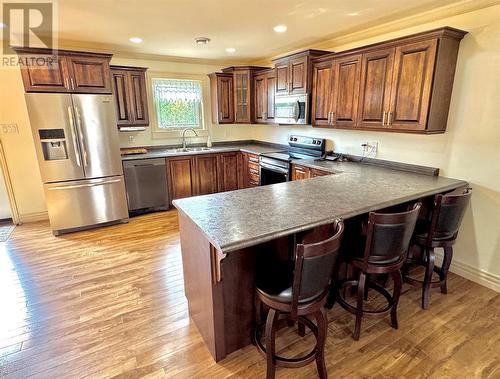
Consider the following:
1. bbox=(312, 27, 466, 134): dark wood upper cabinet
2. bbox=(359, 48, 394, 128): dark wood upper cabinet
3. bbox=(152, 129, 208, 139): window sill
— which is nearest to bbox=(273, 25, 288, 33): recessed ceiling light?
bbox=(312, 27, 466, 134): dark wood upper cabinet

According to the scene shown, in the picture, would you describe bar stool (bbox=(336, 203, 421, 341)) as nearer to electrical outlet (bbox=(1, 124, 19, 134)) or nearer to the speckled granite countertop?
the speckled granite countertop

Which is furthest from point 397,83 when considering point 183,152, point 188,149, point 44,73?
point 44,73

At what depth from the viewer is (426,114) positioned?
2578mm

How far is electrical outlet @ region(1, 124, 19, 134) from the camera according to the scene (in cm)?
401

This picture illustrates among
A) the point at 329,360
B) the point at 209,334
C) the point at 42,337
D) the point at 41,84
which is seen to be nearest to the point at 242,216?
the point at 209,334

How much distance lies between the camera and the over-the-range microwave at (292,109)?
12.7ft

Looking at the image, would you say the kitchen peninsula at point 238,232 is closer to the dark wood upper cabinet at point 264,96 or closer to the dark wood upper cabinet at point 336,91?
the dark wood upper cabinet at point 336,91

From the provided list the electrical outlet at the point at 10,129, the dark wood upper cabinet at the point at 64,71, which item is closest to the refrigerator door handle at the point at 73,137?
the dark wood upper cabinet at the point at 64,71

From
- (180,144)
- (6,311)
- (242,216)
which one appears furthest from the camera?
(180,144)

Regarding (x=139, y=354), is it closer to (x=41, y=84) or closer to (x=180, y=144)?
(x=41, y=84)

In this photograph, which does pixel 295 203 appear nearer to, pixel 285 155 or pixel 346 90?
pixel 346 90

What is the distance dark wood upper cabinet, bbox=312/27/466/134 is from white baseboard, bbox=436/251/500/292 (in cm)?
139

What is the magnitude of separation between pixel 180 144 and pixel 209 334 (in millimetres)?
4080

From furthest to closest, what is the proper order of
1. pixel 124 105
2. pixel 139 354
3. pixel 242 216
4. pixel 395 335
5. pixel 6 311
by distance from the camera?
pixel 124 105, pixel 6 311, pixel 395 335, pixel 139 354, pixel 242 216
